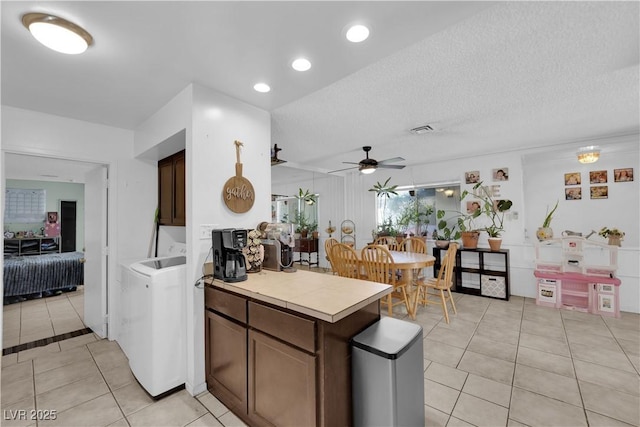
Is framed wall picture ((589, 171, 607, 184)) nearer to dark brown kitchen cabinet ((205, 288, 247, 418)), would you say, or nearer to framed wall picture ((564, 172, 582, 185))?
A: framed wall picture ((564, 172, 582, 185))

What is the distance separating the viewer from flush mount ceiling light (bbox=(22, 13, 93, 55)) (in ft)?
4.67

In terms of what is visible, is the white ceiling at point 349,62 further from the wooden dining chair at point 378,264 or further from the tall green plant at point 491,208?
the tall green plant at point 491,208

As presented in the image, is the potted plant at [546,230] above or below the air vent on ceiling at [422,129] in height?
below

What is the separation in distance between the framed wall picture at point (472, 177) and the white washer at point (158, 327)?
5.00 m

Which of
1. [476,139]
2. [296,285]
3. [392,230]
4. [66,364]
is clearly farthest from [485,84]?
[66,364]

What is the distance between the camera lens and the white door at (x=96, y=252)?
10.1 feet

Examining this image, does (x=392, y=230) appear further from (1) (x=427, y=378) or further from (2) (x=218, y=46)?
(2) (x=218, y=46)

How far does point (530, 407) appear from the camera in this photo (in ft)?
6.31

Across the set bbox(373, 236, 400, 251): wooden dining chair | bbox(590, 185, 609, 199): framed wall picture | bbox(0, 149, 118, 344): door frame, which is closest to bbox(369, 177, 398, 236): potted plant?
bbox(373, 236, 400, 251): wooden dining chair

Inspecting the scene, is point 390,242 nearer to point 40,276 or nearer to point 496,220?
point 496,220

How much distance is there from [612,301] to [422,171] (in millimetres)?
3402

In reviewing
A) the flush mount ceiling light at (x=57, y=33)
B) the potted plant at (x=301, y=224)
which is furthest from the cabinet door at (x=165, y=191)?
the potted plant at (x=301, y=224)

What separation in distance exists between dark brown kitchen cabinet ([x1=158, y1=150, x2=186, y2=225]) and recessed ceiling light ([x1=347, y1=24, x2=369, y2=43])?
6.54 feet

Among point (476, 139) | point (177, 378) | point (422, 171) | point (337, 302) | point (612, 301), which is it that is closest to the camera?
point (337, 302)
